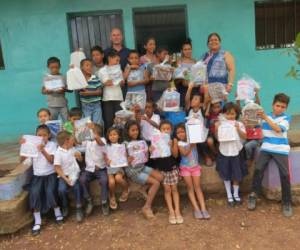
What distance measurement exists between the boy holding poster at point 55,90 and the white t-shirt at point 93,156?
84 centimetres

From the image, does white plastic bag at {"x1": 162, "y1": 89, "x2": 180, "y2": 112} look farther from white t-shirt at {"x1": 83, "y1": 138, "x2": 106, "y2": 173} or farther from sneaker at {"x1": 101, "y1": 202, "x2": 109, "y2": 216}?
sneaker at {"x1": 101, "y1": 202, "x2": 109, "y2": 216}

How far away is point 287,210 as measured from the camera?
139 inches

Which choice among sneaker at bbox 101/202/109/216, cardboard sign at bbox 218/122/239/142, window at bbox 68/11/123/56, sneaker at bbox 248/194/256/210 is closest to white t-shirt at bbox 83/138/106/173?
sneaker at bbox 101/202/109/216

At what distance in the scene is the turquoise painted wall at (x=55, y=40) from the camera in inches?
218

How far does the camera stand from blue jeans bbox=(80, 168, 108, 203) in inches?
141

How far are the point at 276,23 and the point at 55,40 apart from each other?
13.0 feet

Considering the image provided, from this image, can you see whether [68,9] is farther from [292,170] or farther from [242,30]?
[292,170]

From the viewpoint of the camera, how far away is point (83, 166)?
12.5 ft

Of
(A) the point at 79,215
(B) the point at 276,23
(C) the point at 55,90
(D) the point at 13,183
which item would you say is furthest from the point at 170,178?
(B) the point at 276,23

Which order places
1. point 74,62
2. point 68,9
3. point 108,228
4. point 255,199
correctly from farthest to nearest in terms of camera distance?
point 68,9 < point 74,62 < point 255,199 < point 108,228

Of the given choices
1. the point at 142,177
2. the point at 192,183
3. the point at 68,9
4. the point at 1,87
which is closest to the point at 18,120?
the point at 1,87

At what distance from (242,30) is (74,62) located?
3198 mm

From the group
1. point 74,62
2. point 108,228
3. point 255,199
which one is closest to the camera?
point 108,228

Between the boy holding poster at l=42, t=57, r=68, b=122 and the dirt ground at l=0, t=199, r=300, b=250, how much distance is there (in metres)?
1.36
